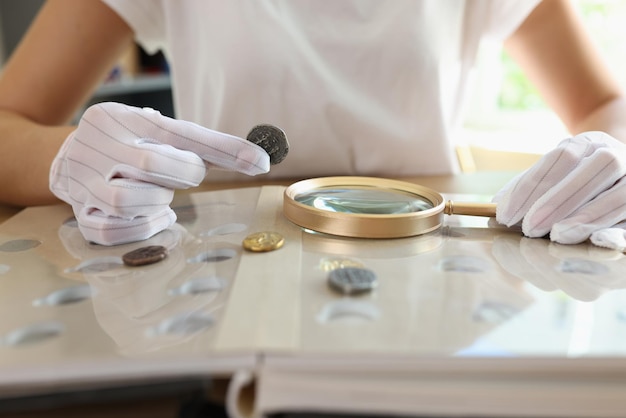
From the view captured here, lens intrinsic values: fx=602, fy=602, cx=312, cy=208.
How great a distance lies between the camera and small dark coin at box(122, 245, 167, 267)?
18.9 inches

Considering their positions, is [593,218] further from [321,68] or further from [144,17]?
[144,17]

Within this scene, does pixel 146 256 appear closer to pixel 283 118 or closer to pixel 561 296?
pixel 561 296

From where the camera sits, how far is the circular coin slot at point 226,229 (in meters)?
0.55

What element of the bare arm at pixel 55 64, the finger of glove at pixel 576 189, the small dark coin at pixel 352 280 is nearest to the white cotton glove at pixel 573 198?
the finger of glove at pixel 576 189

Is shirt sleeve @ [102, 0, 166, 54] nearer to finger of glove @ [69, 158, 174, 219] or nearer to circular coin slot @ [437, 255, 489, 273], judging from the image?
finger of glove @ [69, 158, 174, 219]

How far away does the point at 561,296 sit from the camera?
43 cm

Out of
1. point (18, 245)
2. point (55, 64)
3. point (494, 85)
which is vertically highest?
point (55, 64)

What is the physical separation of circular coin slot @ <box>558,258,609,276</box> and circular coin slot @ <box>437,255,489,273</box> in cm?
6

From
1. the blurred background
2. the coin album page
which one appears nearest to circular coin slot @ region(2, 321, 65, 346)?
the coin album page

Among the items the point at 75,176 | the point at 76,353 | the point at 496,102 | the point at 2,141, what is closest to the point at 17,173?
the point at 2,141

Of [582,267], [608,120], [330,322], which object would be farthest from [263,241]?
[608,120]

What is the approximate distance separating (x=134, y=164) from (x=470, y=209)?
1.04 ft

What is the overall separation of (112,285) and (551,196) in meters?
0.38

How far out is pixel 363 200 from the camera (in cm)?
59
